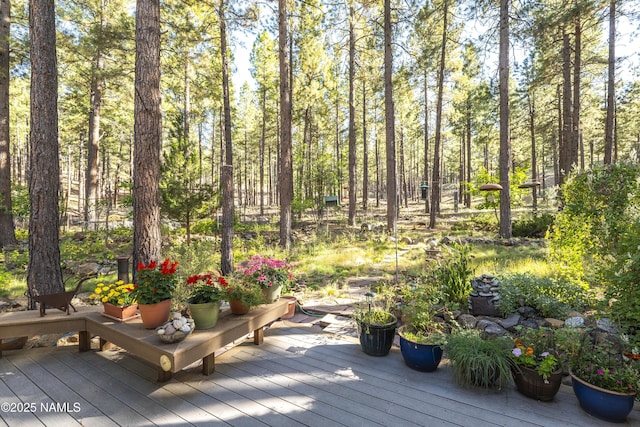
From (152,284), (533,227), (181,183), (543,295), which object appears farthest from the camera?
(533,227)

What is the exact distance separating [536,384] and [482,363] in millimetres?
424

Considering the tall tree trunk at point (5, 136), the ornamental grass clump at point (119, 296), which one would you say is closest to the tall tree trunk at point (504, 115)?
the ornamental grass clump at point (119, 296)

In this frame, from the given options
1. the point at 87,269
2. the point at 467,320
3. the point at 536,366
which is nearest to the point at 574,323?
the point at 536,366

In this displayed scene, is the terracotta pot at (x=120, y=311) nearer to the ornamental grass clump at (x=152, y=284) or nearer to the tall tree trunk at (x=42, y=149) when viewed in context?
→ the ornamental grass clump at (x=152, y=284)

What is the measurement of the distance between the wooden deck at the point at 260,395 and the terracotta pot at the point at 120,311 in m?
0.52

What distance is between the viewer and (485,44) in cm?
941

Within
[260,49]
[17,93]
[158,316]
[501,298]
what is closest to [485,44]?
[501,298]

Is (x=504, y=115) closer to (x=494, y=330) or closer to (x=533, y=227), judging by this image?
(x=533, y=227)

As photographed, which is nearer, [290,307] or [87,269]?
[290,307]

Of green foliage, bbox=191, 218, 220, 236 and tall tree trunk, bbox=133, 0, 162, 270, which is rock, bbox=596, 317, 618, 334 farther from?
green foliage, bbox=191, 218, 220, 236

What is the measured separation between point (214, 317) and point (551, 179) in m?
50.0

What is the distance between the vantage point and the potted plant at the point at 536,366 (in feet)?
8.04

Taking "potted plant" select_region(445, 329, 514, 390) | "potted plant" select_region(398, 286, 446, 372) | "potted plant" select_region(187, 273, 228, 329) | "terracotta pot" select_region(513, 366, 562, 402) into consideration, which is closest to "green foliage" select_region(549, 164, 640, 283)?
"terracotta pot" select_region(513, 366, 562, 402)

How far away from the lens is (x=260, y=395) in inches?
102
